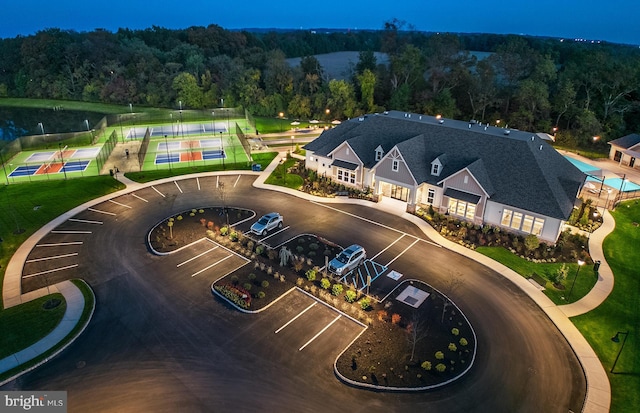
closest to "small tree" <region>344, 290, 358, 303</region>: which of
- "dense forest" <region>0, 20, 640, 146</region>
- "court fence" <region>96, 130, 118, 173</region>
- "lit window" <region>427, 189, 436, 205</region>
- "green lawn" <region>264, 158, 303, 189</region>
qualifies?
"lit window" <region>427, 189, 436, 205</region>

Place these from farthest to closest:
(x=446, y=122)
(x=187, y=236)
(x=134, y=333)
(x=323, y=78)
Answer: (x=323, y=78), (x=446, y=122), (x=187, y=236), (x=134, y=333)

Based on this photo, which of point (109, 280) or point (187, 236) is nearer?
point (109, 280)

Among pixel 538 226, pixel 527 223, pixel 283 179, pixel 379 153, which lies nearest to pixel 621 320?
pixel 538 226

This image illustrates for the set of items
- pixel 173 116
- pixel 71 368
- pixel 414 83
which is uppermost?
pixel 414 83

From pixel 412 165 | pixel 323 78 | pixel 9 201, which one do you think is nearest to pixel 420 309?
pixel 412 165

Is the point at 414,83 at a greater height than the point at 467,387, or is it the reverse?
the point at 414,83

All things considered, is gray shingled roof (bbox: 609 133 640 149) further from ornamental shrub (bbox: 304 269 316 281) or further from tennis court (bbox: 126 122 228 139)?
tennis court (bbox: 126 122 228 139)

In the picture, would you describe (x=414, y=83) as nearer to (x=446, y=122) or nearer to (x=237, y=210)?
(x=446, y=122)
